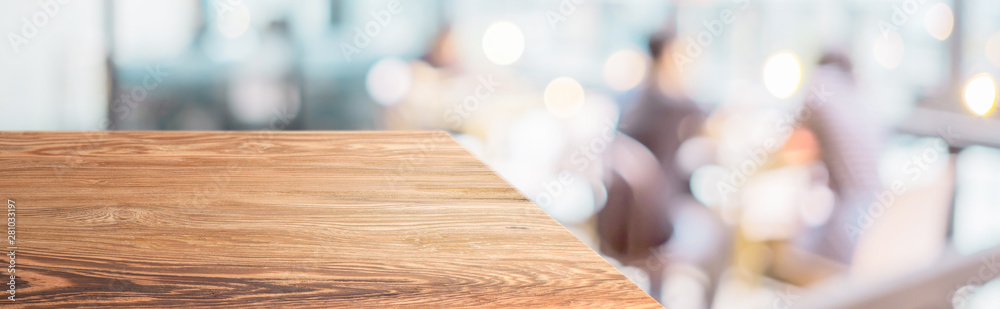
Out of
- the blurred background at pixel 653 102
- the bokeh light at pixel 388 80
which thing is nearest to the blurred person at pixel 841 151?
the blurred background at pixel 653 102

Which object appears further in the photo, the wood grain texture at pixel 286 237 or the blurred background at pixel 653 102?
the blurred background at pixel 653 102

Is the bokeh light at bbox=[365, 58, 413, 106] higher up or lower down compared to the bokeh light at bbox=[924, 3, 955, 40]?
lower down

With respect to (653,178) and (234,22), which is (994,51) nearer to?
(653,178)

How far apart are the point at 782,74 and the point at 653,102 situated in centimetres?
63

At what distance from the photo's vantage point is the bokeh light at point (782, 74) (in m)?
2.69

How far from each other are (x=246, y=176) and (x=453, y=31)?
1.86 meters

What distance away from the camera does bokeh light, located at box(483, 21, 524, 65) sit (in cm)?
236

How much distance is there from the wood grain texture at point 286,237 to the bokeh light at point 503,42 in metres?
1.80

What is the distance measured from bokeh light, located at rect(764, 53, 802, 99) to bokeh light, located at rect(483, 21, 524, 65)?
110cm

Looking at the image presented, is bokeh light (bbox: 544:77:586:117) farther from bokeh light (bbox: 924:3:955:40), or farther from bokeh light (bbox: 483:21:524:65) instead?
bokeh light (bbox: 924:3:955:40)

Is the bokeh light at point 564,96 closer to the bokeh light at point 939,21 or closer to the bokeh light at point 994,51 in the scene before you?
the bokeh light at point 939,21

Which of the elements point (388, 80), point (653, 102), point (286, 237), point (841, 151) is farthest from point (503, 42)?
point (286, 237)

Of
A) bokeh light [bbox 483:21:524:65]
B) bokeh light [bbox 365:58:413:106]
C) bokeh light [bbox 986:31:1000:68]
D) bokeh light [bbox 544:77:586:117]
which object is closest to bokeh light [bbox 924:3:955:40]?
bokeh light [bbox 986:31:1000:68]

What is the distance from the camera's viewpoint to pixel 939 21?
2.95 m
